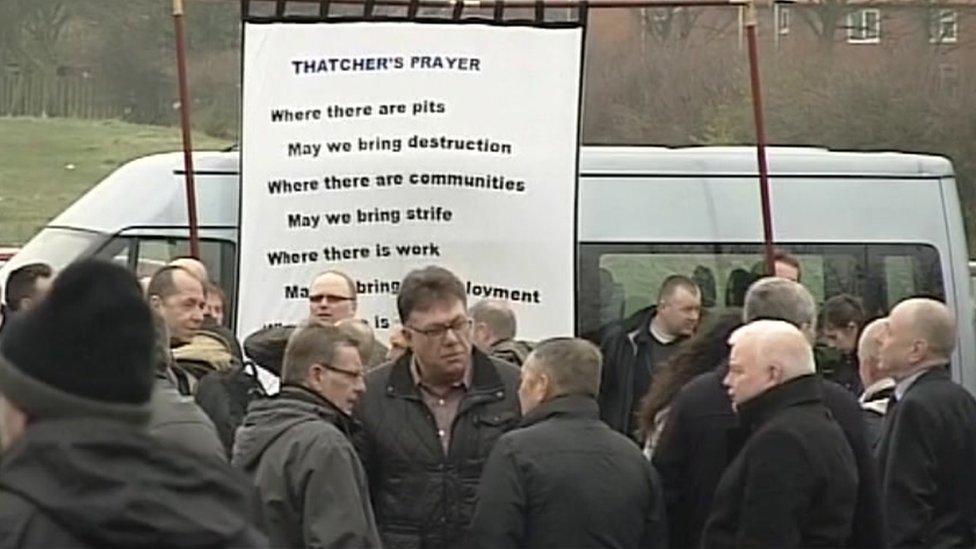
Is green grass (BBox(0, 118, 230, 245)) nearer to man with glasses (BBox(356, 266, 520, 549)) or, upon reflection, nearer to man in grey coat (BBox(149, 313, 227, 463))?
man with glasses (BBox(356, 266, 520, 549))

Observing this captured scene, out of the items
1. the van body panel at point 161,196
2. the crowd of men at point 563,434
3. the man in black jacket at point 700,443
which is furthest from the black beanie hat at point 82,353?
the van body panel at point 161,196

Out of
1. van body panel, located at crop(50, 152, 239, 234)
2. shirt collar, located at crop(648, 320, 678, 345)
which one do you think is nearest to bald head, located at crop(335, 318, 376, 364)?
shirt collar, located at crop(648, 320, 678, 345)

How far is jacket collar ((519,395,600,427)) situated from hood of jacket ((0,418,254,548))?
121 inches

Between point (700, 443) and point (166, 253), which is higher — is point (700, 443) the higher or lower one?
the lower one

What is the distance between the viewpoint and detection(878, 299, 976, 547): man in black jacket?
675 cm

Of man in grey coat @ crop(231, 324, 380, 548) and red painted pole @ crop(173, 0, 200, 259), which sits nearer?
man in grey coat @ crop(231, 324, 380, 548)

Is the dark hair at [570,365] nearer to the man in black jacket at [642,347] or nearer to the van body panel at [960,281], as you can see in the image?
the man in black jacket at [642,347]

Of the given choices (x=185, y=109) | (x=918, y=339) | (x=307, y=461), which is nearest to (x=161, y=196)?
(x=185, y=109)

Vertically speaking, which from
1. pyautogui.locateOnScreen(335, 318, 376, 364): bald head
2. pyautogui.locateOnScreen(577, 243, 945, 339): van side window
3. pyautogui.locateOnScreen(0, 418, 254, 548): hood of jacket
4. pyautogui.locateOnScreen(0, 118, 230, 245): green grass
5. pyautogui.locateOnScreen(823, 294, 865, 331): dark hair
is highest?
pyautogui.locateOnScreen(0, 118, 230, 245): green grass

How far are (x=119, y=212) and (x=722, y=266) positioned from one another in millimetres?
3108

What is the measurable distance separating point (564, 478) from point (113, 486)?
10.2ft

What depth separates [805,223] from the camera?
35.4 ft

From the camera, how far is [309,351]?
596 cm

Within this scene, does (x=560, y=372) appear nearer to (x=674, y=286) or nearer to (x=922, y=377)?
(x=922, y=377)
